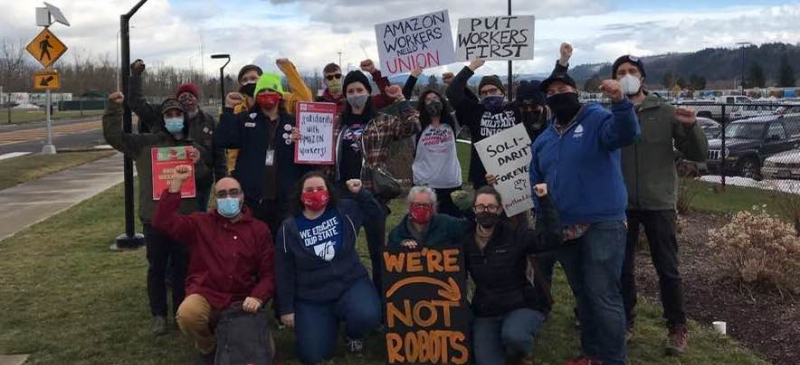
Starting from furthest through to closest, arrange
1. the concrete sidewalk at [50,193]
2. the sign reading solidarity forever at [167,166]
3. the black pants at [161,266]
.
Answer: the concrete sidewalk at [50,193] → the black pants at [161,266] → the sign reading solidarity forever at [167,166]

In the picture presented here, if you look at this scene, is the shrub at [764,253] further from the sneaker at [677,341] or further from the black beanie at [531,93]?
the black beanie at [531,93]

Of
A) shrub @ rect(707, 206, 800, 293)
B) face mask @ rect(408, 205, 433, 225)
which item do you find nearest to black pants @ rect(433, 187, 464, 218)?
face mask @ rect(408, 205, 433, 225)

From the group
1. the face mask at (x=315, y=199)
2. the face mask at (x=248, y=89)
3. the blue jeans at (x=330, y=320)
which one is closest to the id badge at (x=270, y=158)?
the face mask at (x=315, y=199)

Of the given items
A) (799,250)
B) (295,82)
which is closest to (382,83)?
(295,82)

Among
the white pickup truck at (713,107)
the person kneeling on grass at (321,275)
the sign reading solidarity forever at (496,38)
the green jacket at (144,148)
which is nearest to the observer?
the person kneeling on grass at (321,275)

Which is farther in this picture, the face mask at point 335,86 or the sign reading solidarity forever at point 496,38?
the sign reading solidarity forever at point 496,38

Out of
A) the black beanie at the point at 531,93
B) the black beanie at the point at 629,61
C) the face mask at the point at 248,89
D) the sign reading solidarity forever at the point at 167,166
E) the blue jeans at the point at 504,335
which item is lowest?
the blue jeans at the point at 504,335

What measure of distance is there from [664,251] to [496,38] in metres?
2.83

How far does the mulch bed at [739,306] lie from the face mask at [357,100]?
3.31m

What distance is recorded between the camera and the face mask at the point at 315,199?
5.21 metres

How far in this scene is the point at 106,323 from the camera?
6.25 meters

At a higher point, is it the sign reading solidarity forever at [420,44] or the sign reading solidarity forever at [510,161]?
the sign reading solidarity forever at [420,44]

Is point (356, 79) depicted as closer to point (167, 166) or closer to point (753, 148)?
point (167, 166)

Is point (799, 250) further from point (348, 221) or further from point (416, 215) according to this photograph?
point (348, 221)
